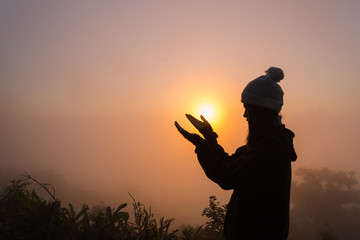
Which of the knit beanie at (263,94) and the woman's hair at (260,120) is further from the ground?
the knit beanie at (263,94)

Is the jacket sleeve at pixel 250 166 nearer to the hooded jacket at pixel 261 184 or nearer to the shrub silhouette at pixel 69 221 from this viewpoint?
the hooded jacket at pixel 261 184

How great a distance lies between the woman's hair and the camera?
2.59 meters

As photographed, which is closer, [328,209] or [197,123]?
[197,123]

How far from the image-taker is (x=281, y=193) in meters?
2.43

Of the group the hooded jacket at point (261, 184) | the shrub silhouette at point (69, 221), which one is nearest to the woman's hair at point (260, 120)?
the hooded jacket at point (261, 184)

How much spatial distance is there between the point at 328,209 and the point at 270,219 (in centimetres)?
16004

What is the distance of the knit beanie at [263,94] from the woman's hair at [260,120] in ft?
0.18

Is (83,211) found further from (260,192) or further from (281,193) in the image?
(281,193)

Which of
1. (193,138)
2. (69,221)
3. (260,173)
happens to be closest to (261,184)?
(260,173)

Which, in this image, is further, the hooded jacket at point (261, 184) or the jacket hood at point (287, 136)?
the jacket hood at point (287, 136)

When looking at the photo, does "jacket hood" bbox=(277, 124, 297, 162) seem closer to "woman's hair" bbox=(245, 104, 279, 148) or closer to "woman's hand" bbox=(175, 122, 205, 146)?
"woman's hair" bbox=(245, 104, 279, 148)

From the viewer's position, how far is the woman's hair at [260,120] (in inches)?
102

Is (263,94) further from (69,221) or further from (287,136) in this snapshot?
(69,221)

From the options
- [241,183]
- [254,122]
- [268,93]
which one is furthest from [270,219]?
[268,93]
